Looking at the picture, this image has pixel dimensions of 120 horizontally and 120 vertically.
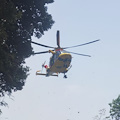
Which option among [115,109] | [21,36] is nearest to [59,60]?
[21,36]

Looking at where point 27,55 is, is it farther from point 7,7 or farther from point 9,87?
point 7,7

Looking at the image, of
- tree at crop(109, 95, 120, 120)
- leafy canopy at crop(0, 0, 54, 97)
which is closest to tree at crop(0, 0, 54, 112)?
leafy canopy at crop(0, 0, 54, 97)

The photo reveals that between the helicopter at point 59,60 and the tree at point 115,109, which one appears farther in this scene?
the tree at point 115,109

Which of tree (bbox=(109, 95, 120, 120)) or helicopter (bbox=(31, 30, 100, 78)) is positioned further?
tree (bbox=(109, 95, 120, 120))

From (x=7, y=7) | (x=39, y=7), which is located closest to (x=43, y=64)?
(x=39, y=7)

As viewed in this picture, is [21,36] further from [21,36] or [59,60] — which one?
[59,60]

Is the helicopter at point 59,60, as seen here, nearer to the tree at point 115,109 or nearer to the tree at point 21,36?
the tree at point 21,36

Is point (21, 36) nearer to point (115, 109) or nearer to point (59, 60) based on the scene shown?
point (59, 60)

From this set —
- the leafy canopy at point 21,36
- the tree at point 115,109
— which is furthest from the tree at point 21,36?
the tree at point 115,109

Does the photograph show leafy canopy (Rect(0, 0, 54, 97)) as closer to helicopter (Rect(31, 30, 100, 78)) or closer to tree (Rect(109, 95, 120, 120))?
helicopter (Rect(31, 30, 100, 78))

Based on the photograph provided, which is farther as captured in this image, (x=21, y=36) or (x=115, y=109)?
(x=115, y=109)

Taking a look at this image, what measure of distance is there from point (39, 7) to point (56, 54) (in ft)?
18.2

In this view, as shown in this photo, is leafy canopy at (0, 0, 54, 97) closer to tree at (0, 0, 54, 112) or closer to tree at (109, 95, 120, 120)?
tree at (0, 0, 54, 112)

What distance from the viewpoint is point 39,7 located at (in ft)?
69.6
